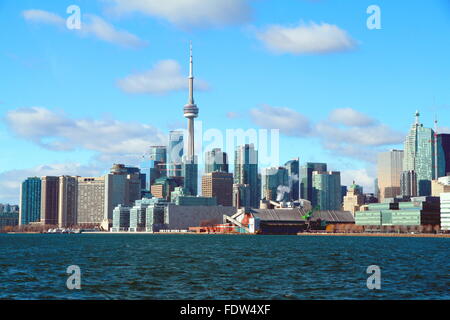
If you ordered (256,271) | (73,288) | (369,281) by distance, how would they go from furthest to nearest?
1. (256,271)
2. (369,281)
3. (73,288)

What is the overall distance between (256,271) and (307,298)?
993 inches

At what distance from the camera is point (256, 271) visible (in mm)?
79750

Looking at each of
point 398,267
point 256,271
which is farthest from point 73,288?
point 398,267

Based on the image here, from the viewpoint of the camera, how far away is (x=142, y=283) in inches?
2576
